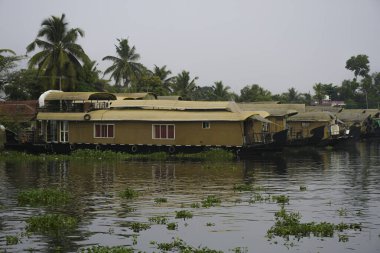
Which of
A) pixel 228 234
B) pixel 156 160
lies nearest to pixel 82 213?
pixel 228 234

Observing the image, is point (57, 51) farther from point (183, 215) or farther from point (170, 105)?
point (183, 215)

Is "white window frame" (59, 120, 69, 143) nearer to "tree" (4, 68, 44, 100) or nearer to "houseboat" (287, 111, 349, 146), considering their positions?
"tree" (4, 68, 44, 100)

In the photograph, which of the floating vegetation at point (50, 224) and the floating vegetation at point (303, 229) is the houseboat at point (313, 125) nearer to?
the floating vegetation at point (303, 229)

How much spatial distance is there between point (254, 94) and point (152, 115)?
150 ft

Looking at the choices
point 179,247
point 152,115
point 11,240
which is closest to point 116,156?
point 152,115

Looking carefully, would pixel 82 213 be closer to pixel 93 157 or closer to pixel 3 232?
pixel 3 232

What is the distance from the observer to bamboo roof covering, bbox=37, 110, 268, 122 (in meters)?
35.8

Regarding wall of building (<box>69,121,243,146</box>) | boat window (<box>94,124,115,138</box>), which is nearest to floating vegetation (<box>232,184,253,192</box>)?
wall of building (<box>69,121,243,146</box>)

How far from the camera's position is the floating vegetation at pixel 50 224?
14.3 m

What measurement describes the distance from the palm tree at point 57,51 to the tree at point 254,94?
1445 inches

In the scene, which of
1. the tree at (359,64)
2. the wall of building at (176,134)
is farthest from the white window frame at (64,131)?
the tree at (359,64)

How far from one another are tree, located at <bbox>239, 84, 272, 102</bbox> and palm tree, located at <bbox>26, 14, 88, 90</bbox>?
3671 cm

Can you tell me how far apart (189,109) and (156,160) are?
5.51 m

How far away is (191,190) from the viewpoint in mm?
20906
